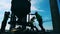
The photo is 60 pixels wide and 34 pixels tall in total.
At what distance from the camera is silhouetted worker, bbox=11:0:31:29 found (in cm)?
684

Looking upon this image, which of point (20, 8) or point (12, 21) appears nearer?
point (20, 8)

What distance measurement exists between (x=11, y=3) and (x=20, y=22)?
45.8 inches

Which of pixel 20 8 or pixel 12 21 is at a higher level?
pixel 20 8

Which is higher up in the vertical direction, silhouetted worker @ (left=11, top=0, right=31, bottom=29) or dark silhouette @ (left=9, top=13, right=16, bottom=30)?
silhouetted worker @ (left=11, top=0, right=31, bottom=29)

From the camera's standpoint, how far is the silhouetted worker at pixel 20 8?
6.84 m

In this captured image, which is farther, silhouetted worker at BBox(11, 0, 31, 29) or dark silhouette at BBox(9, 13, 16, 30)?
dark silhouette at BBox(9, 13, 16, 30)

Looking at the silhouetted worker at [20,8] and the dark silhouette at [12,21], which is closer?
the silhouetted worker at [20,8]

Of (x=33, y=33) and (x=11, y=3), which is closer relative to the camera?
(x=33, y=33)

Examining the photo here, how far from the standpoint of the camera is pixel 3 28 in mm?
7012

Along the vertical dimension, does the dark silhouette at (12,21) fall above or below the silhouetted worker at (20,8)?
below

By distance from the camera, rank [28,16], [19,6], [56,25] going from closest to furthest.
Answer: [19,6] → [28,16] → [56,25]

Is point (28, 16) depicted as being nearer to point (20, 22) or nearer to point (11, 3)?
point (20, 22)

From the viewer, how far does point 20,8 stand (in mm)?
6832

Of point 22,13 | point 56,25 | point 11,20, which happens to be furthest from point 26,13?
point 56,25
